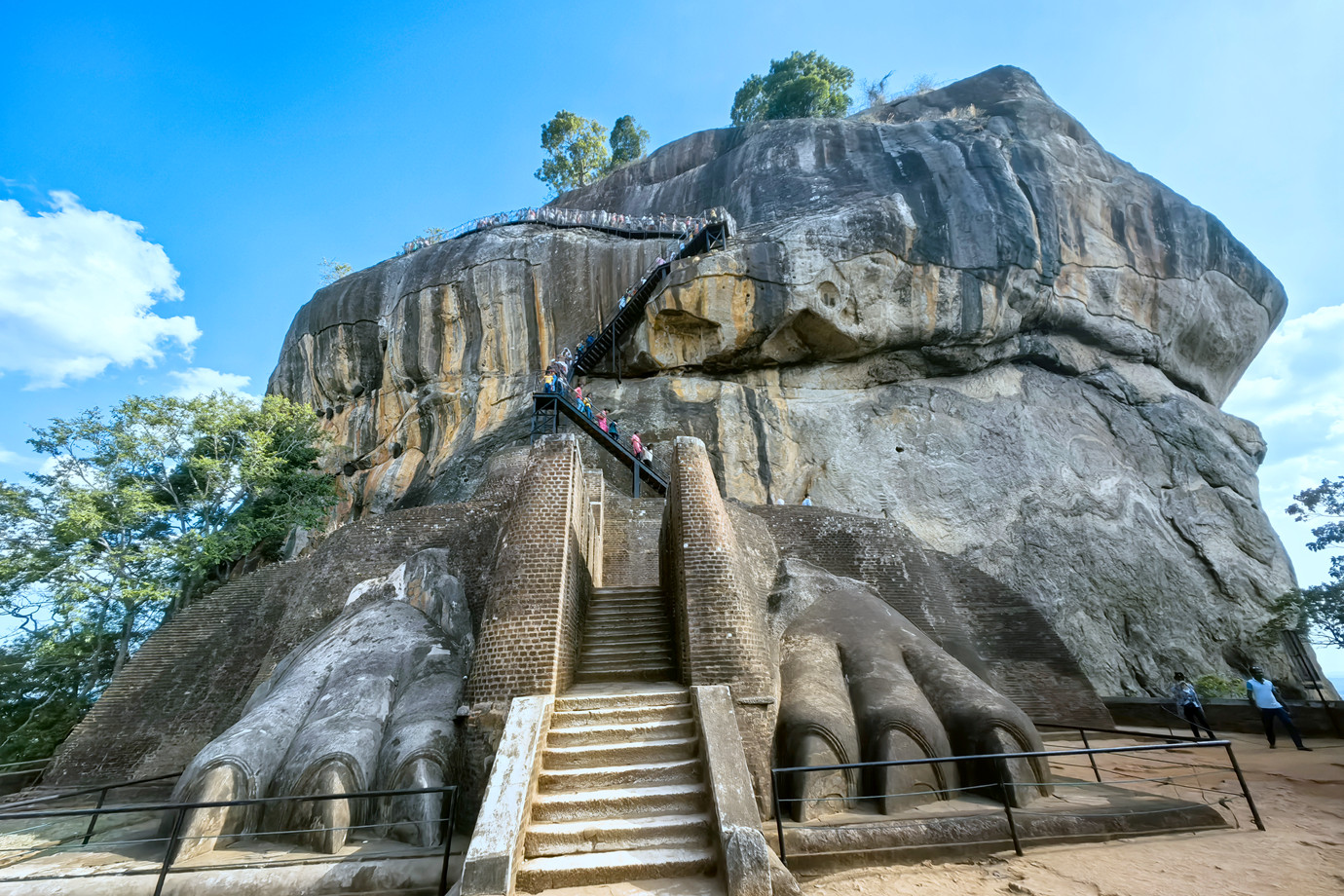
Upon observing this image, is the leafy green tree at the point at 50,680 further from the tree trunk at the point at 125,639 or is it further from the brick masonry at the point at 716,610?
the brick masonry at the point at 716,610

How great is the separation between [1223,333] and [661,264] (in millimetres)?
22825

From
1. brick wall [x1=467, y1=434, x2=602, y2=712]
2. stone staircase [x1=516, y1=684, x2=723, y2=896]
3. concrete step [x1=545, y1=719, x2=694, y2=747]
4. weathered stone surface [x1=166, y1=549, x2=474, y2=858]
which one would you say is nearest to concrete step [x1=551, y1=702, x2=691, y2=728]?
stone staircase [x1=516, y1=684, x2=723, y2=896]

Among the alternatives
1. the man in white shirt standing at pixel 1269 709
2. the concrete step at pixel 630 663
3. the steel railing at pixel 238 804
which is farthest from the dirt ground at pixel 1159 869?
the man in white shirt standing at pixel 1269 709

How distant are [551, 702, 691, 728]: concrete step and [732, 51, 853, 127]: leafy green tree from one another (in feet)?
111

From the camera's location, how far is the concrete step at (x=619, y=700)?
643cm

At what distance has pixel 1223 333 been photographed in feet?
80.3

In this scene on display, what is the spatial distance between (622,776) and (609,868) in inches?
38.6

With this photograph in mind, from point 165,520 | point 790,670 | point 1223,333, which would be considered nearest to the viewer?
point 790,670

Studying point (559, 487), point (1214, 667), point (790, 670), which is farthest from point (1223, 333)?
point (559, 487)

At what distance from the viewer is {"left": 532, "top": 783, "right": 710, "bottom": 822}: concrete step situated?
509 centimetres

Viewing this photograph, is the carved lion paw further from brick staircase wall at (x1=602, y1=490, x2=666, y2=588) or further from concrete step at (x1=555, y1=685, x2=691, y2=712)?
brick staircase wall at (x1=602, y1=490, x2=666, y2=588)

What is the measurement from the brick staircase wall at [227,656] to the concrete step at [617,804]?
4808 mm

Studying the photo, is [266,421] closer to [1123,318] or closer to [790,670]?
[790,670]

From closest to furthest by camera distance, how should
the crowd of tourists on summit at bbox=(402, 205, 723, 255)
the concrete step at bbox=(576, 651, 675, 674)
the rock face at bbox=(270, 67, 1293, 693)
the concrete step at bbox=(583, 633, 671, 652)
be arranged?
the concrete step at bbox=(576, 651, 675, 674) < the concrete step at bbox=(583, 633, 671, 652) < the rock face at bbox=(270, 67, 1293, 693) < the crowd of tourists on summit at bbox=(402, 205, 723, 255)
